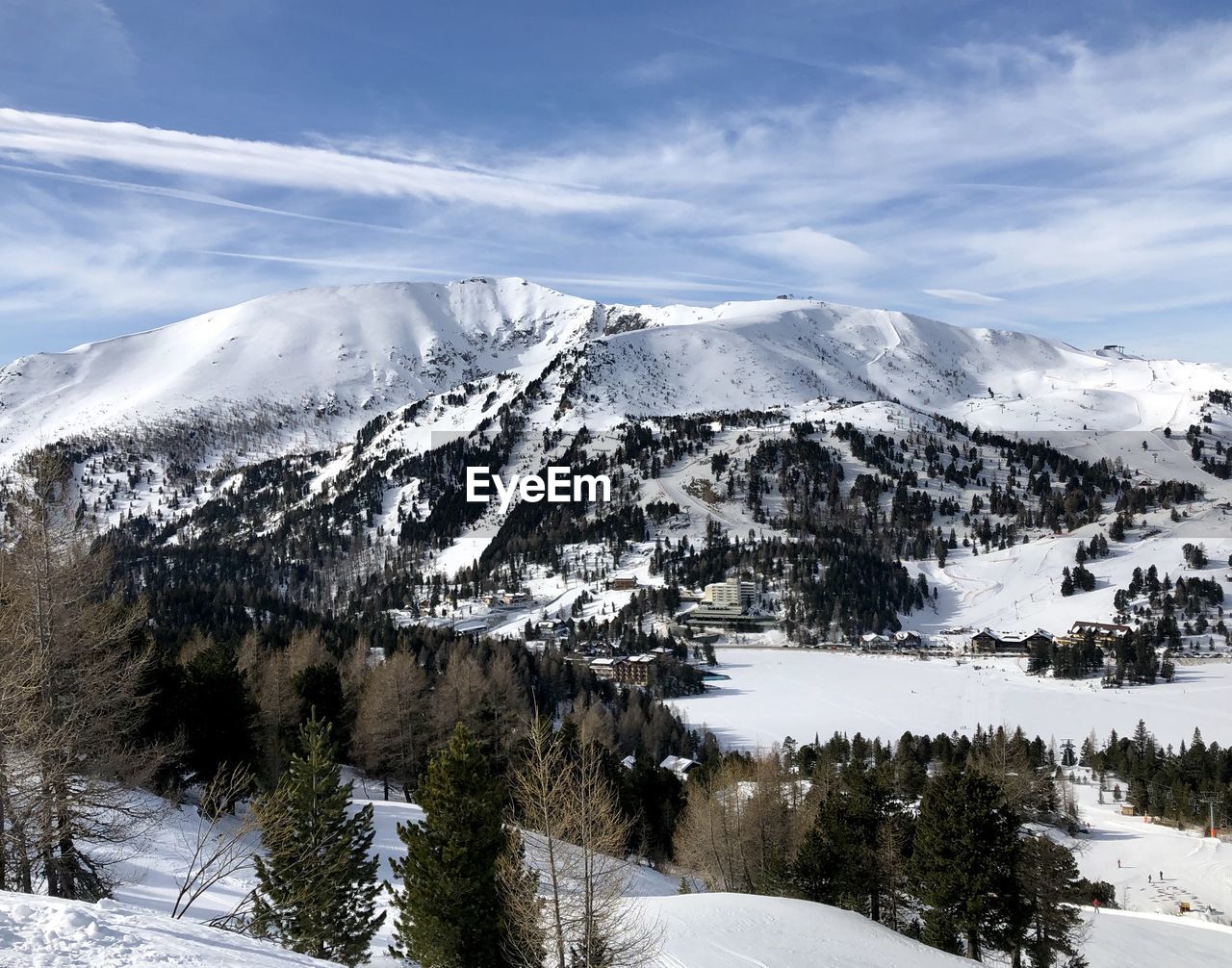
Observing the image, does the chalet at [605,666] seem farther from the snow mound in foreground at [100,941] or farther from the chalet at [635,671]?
the snow mound in foreground at [100,941]

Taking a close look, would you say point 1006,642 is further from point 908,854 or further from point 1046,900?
point 1046,900

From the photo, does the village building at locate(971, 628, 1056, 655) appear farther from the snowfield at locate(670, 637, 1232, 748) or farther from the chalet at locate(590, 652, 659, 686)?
the chalet at locate(590, 652, 659, 686)

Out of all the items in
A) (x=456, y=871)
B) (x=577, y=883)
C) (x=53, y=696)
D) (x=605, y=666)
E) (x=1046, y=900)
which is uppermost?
(x=53, y=696)

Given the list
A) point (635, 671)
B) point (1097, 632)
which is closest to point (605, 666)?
point (635, 671)

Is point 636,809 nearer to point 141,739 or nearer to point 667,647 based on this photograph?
point 141,739

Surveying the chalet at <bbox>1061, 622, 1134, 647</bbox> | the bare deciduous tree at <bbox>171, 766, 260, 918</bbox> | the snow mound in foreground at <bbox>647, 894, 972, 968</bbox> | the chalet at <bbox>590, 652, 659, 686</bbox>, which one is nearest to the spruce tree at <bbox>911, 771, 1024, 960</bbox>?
the snow mound in foreground at <bbox>647, 894, 972, 968</bbox>

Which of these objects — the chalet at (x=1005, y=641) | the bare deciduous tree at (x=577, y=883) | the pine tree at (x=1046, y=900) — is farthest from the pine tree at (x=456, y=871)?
the chalet at (x=1005, y=641)
